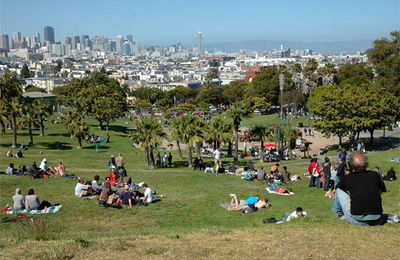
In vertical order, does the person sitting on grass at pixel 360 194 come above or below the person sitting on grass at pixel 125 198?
above

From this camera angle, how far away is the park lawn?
27.0 ft

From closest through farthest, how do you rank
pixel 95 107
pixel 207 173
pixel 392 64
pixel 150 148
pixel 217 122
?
1. pixel 207 173
2. pixel 150 148
3. pixel 217 122
4. pixel 392 64
5. pixel 95 107

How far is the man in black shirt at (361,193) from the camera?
324 inches

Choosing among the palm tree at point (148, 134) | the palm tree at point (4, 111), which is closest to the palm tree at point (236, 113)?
the palm tree at point (148, 134)

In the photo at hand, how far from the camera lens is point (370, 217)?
873 cm

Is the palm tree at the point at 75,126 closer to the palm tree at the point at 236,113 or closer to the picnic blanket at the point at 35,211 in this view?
the palm tree at the point at 236,113

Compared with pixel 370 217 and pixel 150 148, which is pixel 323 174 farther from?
pixel 150 148

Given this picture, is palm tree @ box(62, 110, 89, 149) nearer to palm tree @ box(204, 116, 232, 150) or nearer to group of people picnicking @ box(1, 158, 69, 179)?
palm tree @ box(204, 116, 232, 150)

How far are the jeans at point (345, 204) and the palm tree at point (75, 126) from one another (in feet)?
99.3

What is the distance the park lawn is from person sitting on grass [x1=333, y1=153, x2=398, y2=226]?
23cm

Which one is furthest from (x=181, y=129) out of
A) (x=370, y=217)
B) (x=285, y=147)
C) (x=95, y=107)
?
(x=95, y=107)

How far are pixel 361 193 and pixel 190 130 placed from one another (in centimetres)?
2092

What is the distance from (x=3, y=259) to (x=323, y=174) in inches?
498

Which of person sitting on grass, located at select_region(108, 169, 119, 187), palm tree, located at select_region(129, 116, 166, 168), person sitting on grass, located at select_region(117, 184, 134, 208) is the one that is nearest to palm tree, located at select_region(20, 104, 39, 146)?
palm tree, located at select_region(129, 116, 166, 168)
